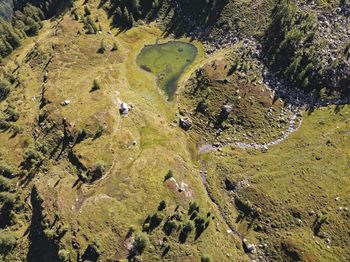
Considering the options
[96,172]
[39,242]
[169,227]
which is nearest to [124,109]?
[96,172]

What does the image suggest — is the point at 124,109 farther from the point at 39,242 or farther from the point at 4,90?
the point at 4,90

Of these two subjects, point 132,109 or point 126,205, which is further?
point 132,109

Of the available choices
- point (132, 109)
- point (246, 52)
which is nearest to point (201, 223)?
point (132, 109)

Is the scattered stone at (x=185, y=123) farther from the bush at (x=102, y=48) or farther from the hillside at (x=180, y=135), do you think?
the bush at (x=102, y=48)

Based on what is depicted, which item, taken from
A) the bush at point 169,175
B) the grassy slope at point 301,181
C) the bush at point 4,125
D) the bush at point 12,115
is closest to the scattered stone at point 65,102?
the bush at point 12,115

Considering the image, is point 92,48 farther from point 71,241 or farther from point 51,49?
point 71,241

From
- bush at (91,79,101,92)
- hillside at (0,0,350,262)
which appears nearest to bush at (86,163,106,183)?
hillside at (0,0,350,262)
